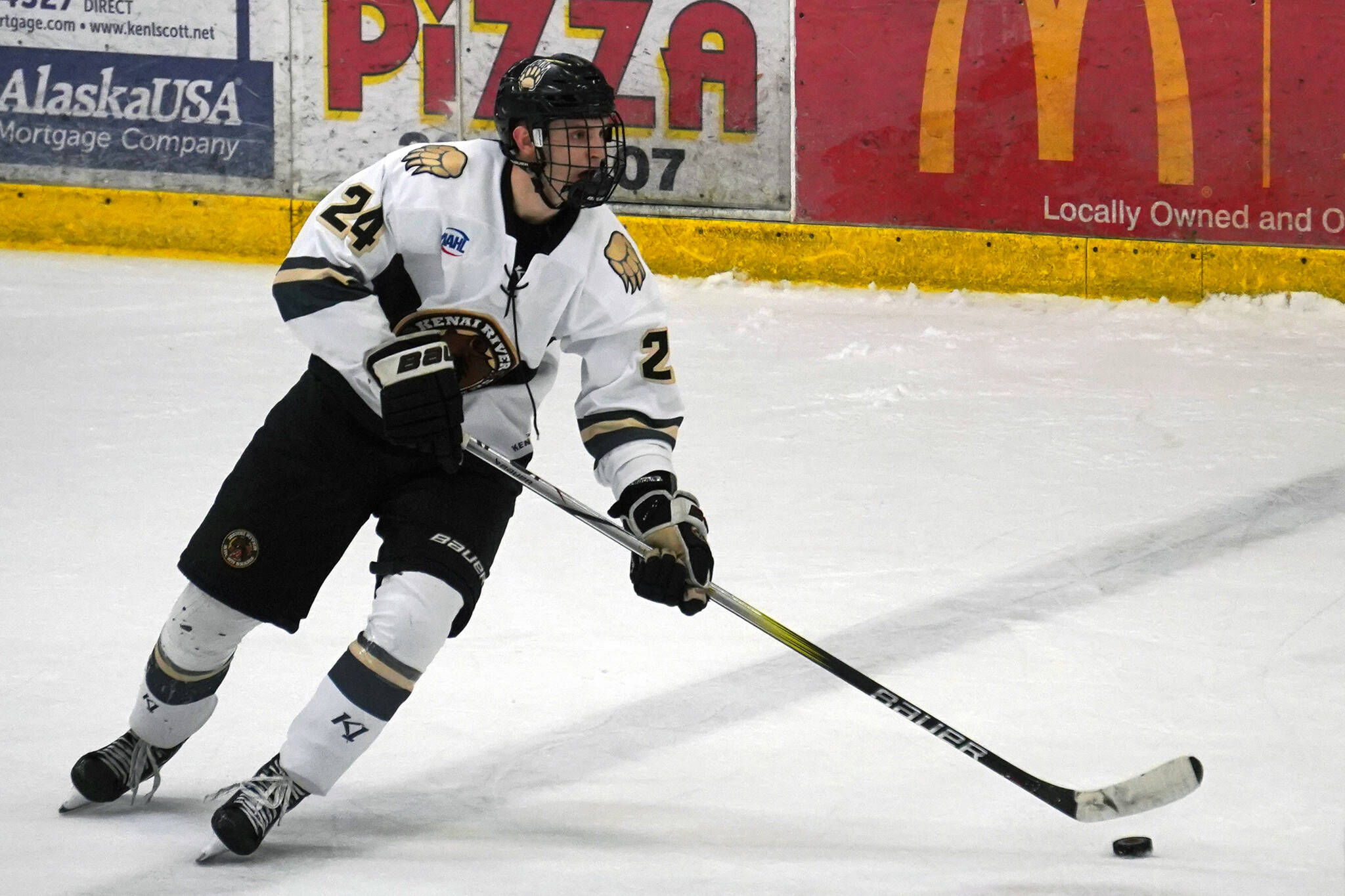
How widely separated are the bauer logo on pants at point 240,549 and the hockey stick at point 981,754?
314mm

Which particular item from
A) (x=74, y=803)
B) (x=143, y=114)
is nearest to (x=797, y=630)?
(x=74, y=803)

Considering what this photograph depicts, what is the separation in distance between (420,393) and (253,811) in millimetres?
A: 564

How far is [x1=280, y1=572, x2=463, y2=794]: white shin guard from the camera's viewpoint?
7.13ft

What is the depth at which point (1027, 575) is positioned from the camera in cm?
Result: 337

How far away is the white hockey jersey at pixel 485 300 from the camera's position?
89.2 inches

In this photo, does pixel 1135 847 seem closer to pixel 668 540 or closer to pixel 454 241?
pixel 668 540

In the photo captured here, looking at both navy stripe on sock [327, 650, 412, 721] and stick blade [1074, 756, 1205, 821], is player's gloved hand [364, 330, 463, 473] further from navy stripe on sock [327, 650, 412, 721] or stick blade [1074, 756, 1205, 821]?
stick blade [1074, 756, 1205, 821]

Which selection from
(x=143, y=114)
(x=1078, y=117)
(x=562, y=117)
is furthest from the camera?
(x=143, y=114)

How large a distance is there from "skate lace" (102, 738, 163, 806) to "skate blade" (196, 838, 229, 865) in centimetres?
25

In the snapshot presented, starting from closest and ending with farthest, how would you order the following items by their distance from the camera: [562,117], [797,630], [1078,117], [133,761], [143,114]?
1. [562,117]
2. [133,761]
3. [797,630]
4. [1078,117]
5. [143,114]

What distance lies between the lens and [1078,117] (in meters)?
5.59

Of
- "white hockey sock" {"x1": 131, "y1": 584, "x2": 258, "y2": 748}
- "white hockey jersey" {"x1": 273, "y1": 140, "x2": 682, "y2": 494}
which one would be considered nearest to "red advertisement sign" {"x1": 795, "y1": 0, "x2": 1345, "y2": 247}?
"white hockey jersey" {"x1": 273, "y1": 140, "x2": 682, "y2": 494}

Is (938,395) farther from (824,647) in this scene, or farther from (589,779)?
(589,779)

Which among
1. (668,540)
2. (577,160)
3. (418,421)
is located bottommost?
(668,540)
